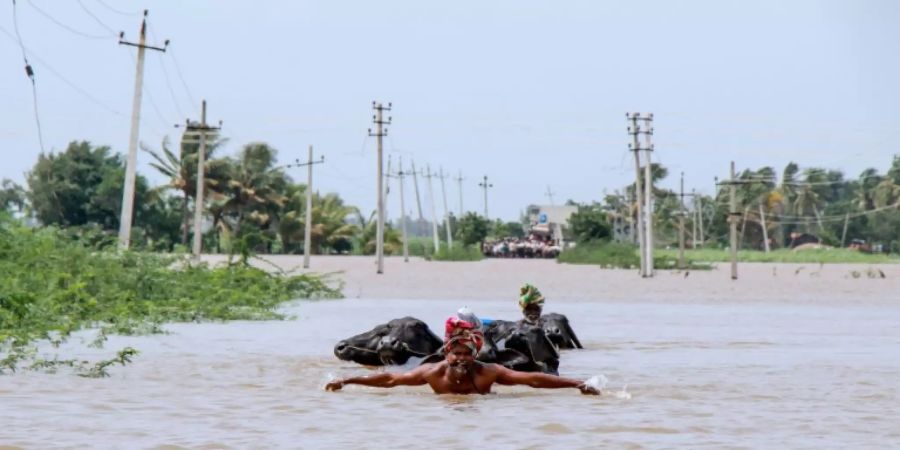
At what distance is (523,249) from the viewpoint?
444 feet

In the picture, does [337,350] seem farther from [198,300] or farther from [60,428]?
[198,300]

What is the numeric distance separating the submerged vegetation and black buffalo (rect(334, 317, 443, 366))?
11.6 ft

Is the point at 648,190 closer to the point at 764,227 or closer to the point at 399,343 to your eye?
the point at 399,343

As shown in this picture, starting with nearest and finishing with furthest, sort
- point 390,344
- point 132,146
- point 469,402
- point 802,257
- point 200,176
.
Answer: point 469,402, point 390,344, point 132,146, point 200,176, point 802,257

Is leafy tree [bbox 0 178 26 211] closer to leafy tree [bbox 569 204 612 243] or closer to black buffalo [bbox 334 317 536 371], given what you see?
leafy tree [bbox 569 204 612 243]

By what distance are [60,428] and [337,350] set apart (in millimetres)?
6482

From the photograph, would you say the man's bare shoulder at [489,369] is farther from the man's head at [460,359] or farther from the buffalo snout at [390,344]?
the buffalo snout at [390,344]

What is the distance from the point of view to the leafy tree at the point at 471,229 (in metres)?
149

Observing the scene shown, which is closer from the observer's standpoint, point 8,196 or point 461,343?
point 461,343

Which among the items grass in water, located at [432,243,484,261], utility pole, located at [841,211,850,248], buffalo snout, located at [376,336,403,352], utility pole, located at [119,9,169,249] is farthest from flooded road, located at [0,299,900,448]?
utility pole, located at [841,211,850,248]

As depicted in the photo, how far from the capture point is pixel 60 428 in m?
10.8

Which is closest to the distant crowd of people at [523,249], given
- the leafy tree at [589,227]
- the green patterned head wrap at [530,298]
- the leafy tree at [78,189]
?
the leafy tree at [589,227]

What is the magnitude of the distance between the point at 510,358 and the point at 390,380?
1.75 meters

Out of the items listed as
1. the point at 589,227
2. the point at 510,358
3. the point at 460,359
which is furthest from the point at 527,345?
the point at 589,227
